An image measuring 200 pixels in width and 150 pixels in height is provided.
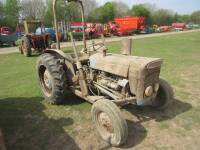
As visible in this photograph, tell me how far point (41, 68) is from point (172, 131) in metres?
3.17

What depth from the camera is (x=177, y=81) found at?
6.49 metres

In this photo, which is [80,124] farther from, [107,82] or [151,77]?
[151,77]

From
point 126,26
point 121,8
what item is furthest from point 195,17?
point 126,26

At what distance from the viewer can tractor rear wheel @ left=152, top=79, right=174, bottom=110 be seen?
4355 mm

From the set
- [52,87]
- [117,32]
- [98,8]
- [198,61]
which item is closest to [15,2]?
[117,32]

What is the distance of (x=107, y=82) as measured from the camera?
4.15m

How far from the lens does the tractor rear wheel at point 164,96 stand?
14.3 feet

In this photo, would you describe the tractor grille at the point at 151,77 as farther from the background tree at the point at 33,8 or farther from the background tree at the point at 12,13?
the background tree at the point at 33,8

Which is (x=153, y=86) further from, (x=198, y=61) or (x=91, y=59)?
(x=198, y=61)

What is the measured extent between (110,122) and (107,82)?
0.89 meters

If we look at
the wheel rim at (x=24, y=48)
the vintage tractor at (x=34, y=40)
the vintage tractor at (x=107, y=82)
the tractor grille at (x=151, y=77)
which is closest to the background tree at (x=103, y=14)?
the vintage tractor at (x=34, y=40)

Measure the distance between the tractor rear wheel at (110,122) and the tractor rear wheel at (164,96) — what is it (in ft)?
4.47

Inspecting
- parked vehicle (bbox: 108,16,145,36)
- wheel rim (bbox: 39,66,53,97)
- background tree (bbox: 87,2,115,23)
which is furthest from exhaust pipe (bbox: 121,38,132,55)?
background tree (bbox: 87,2,115,23)

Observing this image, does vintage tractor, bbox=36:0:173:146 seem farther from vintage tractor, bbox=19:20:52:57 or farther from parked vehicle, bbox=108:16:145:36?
parked vehicle, bbox=108:16:145:36
